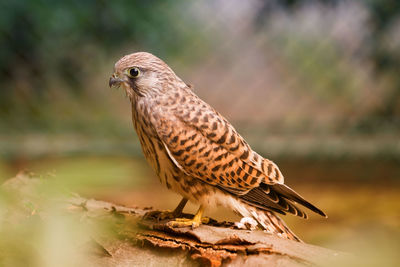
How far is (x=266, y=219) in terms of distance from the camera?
212 cm

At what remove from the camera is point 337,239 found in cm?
96

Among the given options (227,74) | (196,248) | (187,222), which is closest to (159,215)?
(187,222)

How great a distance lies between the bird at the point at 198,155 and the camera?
205 cm

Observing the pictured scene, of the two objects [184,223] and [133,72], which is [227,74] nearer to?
[133,72]

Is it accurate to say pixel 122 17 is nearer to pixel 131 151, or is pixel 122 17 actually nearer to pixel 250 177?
pixel 131 151

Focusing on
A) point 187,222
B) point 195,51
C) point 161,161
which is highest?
point 195,51

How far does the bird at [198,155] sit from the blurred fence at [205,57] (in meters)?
3.00

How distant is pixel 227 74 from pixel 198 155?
4.33 meters

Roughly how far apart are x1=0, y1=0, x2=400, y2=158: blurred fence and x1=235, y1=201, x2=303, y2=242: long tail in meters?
3.25

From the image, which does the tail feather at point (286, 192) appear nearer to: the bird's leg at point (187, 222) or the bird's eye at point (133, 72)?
the bird's leg at point (187, 222)

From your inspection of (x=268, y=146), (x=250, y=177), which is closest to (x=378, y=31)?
(x=268, y=146)

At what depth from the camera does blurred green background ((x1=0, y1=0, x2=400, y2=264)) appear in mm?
5090

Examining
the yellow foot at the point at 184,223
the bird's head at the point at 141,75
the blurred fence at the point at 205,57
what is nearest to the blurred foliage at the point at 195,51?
the blurred fence at the point at 205,57

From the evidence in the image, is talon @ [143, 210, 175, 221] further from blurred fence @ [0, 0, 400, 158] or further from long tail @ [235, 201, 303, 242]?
blurred fence @ [0, 0, 400, 158]
